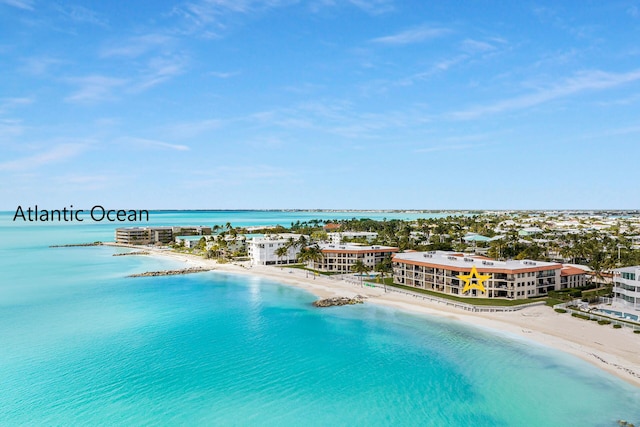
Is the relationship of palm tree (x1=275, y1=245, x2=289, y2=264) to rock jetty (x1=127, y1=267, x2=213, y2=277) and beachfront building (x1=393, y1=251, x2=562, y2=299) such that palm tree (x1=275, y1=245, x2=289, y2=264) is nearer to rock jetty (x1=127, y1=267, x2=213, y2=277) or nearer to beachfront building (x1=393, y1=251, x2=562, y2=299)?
rock jetty (x1=127, y1=267, x2=213, y2=277)

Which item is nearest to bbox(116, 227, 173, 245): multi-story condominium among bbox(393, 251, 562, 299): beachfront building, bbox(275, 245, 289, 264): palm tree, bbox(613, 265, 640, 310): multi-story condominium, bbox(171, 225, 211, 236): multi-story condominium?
bbox(171, 225, 211, 236): multi-story condominium

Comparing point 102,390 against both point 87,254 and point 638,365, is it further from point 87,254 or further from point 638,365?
point 87,254

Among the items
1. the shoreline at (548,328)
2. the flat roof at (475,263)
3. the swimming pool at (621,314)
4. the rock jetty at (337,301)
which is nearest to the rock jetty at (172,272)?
the shoreline at (548,328)

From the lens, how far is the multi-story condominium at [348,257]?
3844 inches

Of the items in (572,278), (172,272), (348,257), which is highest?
(348,257)

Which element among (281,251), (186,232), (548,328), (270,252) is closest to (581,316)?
(548,328)

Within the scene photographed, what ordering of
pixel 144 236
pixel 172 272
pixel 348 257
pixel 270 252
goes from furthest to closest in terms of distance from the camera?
pixel 144 236, pixel 270 252, pixel 172 272, pixel 348 257

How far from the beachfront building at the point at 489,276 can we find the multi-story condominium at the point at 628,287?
10.9 metres

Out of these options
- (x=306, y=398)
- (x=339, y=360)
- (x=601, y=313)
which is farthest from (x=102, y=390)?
(x=601, y=313)

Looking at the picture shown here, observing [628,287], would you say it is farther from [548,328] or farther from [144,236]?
[144,236]

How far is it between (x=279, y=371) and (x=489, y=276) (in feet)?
132

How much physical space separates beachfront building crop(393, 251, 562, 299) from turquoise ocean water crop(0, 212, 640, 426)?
14236 millimetres

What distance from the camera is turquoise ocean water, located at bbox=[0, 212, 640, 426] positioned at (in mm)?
34531

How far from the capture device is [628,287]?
5838 cm
